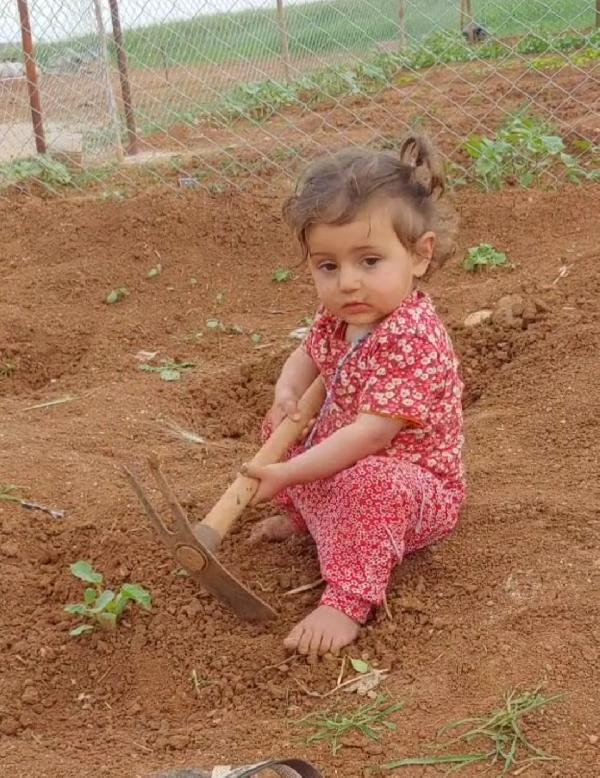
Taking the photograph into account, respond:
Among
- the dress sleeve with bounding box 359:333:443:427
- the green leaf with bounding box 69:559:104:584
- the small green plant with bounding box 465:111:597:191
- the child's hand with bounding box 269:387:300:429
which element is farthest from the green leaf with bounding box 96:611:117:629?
the small green plant with bounding box 465:111:597:191

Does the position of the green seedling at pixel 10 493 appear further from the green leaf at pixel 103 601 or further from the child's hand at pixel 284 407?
the child's hand at pixel 284 407

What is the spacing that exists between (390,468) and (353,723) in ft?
1.97

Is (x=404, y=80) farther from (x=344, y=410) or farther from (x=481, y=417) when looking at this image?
(x=344, y=410)

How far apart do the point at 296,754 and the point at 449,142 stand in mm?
5312

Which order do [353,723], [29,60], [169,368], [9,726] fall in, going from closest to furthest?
[353,723], [9,726], [169,368], [29,60]

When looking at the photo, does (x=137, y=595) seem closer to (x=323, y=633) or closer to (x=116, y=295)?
(x=323, y=633)

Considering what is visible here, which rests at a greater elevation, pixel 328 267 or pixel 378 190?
pixel 378 190

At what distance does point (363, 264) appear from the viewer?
2.39 m

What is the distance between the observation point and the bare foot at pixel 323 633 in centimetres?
229

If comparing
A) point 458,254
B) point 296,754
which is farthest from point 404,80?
point 296,754

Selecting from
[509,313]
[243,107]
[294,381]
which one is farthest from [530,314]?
[243,107]

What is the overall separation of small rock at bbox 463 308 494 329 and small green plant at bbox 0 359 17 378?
177cm

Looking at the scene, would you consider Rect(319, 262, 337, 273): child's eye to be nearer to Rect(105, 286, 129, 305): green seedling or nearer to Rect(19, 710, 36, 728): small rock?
Rect(19, 710, 36, 728): small rock

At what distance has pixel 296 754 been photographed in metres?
1.97
